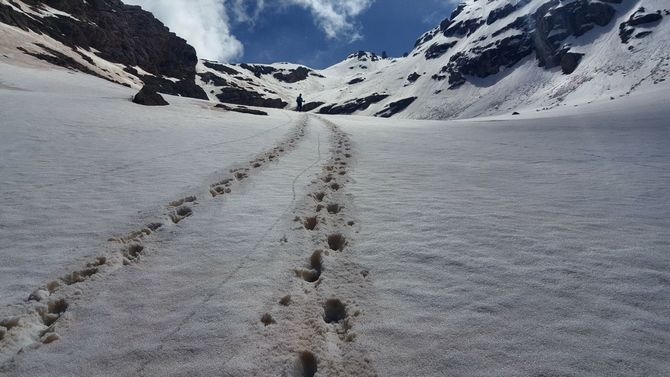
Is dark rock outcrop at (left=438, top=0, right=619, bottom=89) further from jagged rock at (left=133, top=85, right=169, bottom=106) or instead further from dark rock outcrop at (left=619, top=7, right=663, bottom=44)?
jagged rock at (left=133, top=85, right=169, bottom=106)

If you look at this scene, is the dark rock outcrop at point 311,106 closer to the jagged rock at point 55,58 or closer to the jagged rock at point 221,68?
the jagged rock at point 221,68

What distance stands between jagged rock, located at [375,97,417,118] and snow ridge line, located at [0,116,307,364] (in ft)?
362

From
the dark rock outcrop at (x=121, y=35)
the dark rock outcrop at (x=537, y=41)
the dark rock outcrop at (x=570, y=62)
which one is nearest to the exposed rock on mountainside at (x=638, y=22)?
the dark rock outcrop at (x=570, y=62)

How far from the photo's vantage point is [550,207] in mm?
6914

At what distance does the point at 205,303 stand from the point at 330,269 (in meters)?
1.53

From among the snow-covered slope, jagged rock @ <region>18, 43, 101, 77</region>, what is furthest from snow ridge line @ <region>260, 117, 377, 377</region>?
jagged rock @ <region>18, 43, 101, 77</region>

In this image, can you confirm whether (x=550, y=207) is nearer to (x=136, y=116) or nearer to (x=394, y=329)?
(x=394, y=329)

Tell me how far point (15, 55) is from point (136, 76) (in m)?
32.5

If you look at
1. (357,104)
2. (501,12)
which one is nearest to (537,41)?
(501,12)

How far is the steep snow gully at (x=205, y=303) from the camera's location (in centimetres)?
342

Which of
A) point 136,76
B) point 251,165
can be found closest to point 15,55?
point 136,76

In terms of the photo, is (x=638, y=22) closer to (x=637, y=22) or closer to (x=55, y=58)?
(x=637, y=22)

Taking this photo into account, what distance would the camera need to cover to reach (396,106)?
116312 mm

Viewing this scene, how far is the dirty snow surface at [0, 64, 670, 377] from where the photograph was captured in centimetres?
341
